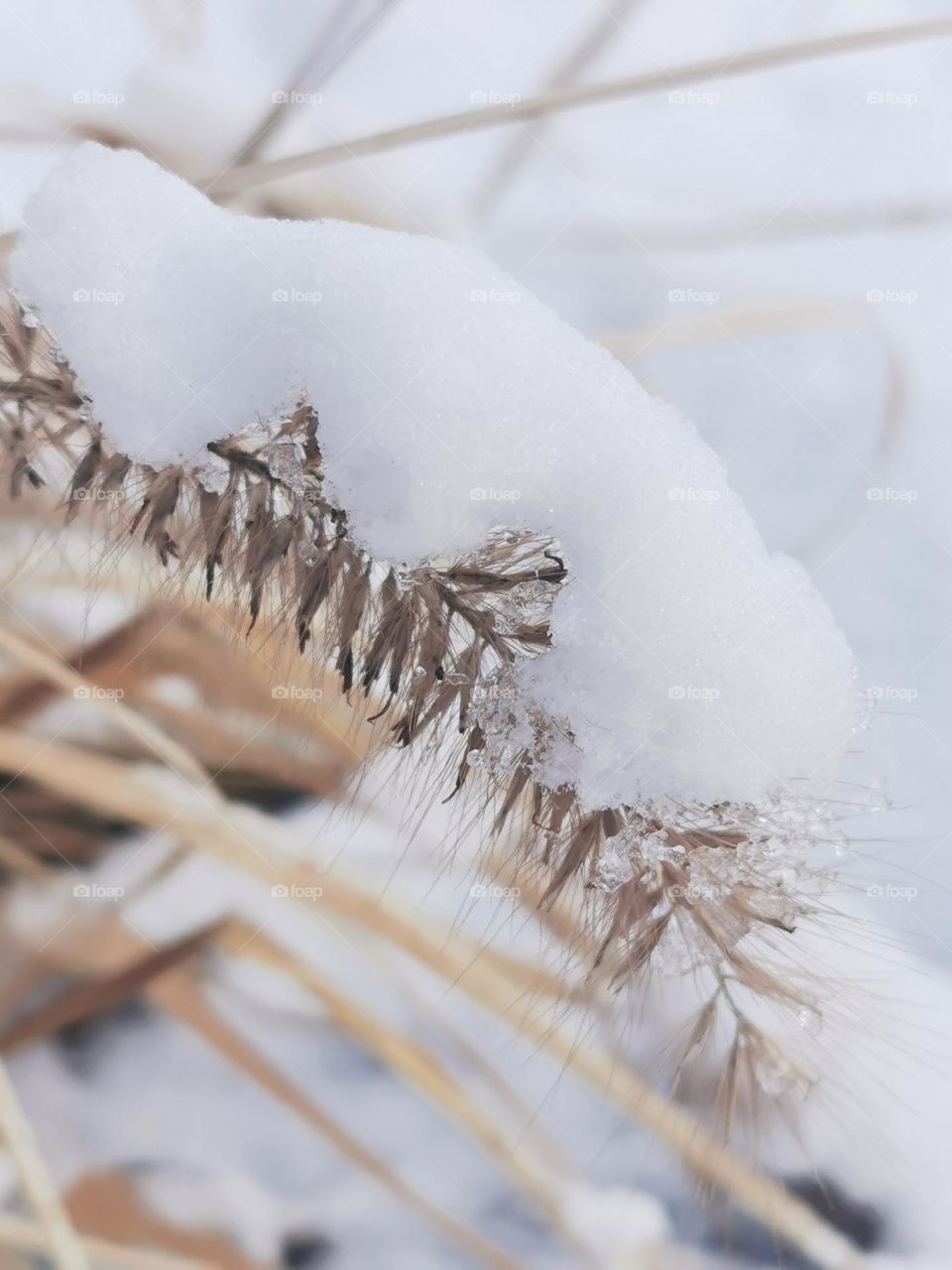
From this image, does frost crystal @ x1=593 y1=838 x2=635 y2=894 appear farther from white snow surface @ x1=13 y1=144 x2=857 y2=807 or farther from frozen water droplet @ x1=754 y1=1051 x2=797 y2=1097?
frozen water droplet @ x1=754 y1=1051 x2=797 y2=1097

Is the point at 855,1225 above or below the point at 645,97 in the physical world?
below

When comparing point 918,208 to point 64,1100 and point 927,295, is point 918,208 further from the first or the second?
point 64,1100

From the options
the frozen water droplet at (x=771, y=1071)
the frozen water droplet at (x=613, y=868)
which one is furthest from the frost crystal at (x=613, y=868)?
the frozen water droplet at (x=771, y=1071)

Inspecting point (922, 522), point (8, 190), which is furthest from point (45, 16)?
point (922, 522)

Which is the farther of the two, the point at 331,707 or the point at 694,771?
the point at 331,707

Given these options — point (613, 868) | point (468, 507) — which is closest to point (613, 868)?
point (613, 868)

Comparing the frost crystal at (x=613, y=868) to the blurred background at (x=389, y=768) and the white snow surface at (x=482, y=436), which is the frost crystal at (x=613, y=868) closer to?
the white snow surface at (x=482, y=436)
